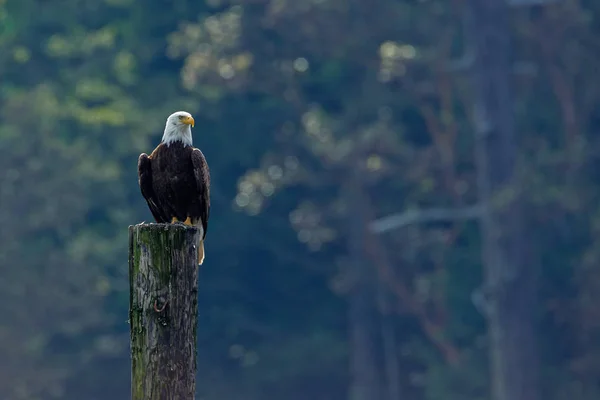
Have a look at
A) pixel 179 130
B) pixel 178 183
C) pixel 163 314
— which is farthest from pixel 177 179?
pixel 163 314

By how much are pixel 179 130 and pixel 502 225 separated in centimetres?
1797

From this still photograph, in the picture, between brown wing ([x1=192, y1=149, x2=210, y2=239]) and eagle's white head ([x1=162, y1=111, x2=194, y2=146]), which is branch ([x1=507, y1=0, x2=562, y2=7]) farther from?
brown wing ([x1=192, y1=149, x2=210, y2=239])

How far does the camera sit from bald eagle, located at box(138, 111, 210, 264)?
11.1m

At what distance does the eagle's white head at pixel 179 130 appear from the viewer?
11.4 m

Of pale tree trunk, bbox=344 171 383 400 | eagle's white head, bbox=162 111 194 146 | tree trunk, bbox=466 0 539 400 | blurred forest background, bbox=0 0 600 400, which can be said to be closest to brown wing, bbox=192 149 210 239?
eagle's white head, bbox=162 111 194 146

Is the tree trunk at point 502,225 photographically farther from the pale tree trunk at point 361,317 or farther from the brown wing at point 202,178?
the brown wing at point 202,178

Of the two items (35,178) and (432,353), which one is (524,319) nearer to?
(432,353)

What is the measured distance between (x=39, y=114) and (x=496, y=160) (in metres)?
8.59

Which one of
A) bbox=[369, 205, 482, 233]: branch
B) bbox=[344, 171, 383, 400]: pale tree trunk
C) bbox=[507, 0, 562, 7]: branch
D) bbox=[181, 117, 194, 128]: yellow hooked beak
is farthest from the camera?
bbox=[344, 171, 383, 400]: pale tree trunk

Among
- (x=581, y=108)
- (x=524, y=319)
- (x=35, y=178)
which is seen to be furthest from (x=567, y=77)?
(x=35, y=178)

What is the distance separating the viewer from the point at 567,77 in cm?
3167

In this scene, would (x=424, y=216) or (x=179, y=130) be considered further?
(x=424, y=216)

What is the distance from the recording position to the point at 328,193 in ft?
109

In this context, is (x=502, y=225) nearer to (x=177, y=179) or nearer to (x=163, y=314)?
(x=177, y=179)
